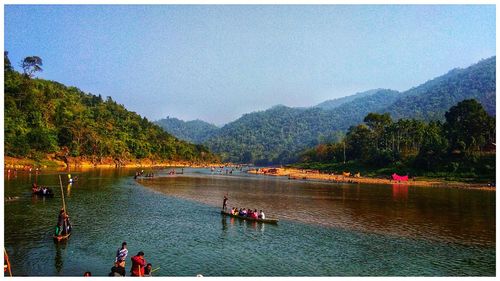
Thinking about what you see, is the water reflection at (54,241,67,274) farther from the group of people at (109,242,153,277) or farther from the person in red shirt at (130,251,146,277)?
the person in red shirt at (130,251,146,277)

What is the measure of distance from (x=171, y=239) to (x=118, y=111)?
176313mm

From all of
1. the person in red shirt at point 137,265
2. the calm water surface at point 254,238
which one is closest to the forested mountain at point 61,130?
the calm water surface at point 254,238

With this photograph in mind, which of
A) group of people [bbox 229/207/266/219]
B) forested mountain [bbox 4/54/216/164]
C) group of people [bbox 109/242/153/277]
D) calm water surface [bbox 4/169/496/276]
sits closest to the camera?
group of people [bbox 109/242/153/277]

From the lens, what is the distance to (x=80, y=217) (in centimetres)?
3275

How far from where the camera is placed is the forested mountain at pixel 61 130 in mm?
90875

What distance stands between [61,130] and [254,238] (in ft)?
321

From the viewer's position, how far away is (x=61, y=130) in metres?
110

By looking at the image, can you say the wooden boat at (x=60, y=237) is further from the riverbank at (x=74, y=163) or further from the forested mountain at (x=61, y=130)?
the forested mountain at (x=61, y=130)

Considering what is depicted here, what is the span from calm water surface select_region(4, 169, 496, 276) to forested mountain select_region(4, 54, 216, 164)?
164 ft

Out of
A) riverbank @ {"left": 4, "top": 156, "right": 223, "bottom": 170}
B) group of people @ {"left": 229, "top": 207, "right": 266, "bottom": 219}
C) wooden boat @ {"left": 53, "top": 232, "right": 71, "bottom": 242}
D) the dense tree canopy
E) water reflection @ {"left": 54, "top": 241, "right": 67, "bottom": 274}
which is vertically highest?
the dense tree canopy

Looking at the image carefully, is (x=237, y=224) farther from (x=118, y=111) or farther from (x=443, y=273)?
(x=118, y=111)

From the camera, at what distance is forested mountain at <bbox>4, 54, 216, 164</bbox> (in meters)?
90.9

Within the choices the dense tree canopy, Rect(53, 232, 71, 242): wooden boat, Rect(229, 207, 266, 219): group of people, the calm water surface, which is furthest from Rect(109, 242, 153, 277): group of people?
the dense tree canopy
